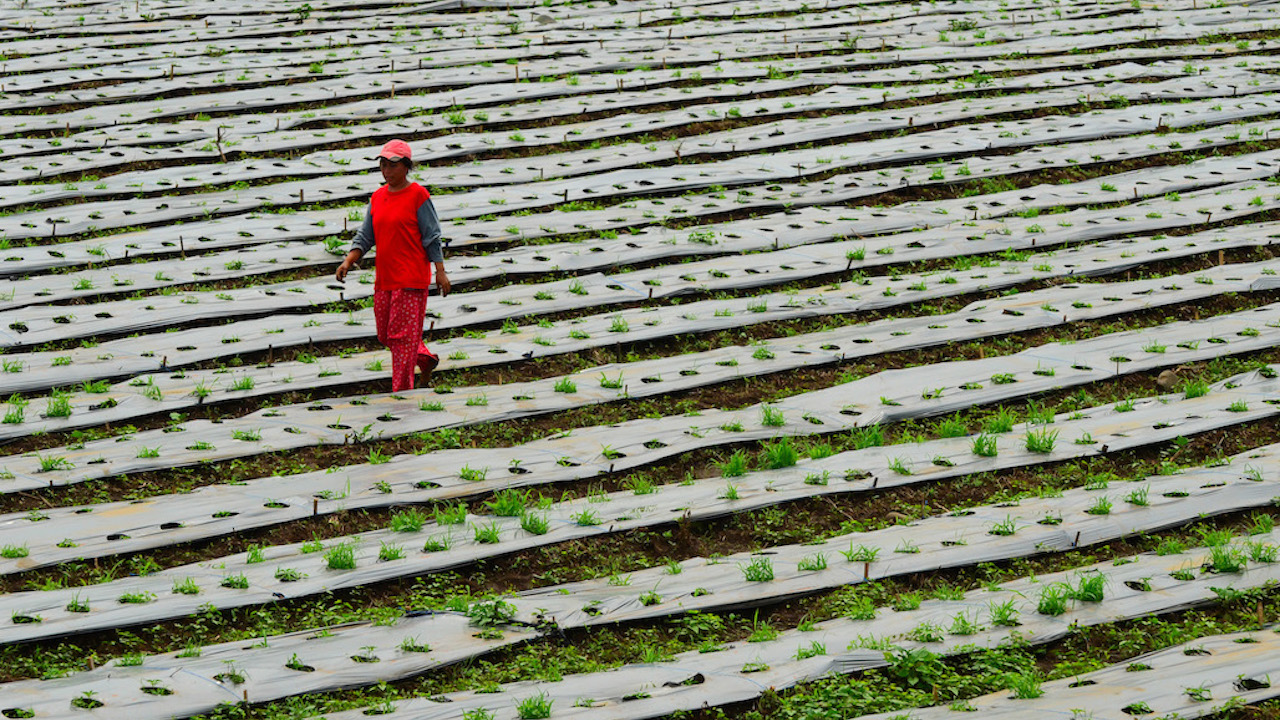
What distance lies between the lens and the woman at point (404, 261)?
5375mm

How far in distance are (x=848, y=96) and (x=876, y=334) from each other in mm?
3814

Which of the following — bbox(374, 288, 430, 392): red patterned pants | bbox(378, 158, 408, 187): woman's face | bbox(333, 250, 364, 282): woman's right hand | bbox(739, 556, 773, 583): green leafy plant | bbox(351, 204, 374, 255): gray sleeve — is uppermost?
bbox(378, 158, 408, 187): woman's face

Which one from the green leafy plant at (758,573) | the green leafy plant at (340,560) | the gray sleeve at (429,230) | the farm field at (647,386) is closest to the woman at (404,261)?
the gray sleeve at (429,230)

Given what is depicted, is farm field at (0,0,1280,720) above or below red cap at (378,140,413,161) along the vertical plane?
below

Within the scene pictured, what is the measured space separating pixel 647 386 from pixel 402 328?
1105 mm

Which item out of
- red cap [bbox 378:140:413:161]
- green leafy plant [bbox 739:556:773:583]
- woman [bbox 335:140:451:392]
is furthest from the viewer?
woman [bbox 335:140:451:392]

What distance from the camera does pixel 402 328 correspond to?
5.38 m

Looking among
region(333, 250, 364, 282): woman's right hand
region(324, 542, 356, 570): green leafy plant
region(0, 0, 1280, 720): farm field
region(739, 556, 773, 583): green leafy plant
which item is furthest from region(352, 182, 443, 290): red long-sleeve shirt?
region(739, 556, 773, 583): green leafy plant

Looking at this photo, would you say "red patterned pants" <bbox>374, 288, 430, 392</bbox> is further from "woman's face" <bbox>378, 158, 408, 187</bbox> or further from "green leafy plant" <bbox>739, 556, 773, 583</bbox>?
"green leafy plant" <bbox>739, 556, 773, 583</bbox>

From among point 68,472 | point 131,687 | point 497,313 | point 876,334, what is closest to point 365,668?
point 131,687

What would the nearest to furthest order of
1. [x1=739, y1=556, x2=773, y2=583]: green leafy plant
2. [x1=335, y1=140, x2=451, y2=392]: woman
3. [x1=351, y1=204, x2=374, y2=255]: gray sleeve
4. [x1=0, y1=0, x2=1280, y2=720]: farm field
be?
[x1=0, y1=0, x2=1280, y2=720]: farm field, [x1=739, y1=556, x2=773, y2=583]: green leafy plant, [x1=335, y1=140, x2=451, y2=392]: woman, [x1=351, y1=204, x2=374, y2=255]: gray sleeve

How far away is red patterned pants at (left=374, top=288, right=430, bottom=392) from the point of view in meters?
5.38

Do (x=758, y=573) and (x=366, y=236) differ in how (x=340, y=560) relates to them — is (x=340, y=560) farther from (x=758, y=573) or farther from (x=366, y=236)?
(x=366, y=236)

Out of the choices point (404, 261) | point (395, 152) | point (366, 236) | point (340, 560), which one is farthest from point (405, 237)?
point (340, 560)
